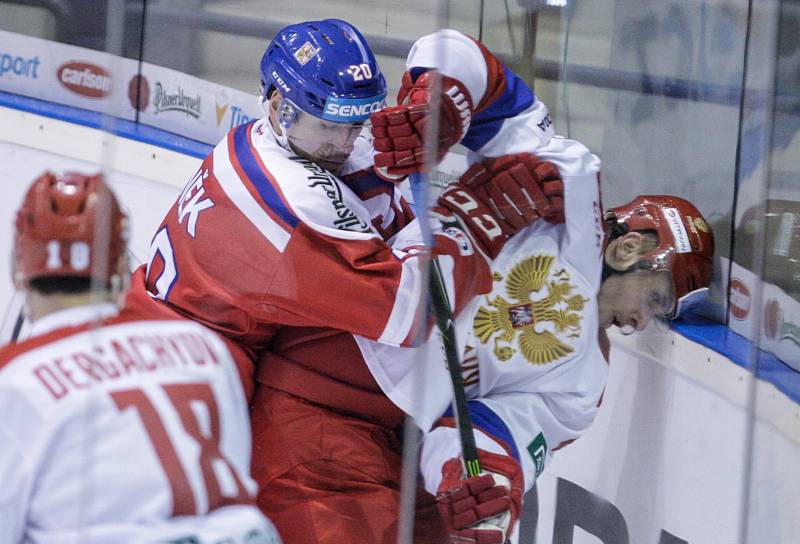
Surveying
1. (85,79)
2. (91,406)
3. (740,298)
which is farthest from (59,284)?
(740,298)

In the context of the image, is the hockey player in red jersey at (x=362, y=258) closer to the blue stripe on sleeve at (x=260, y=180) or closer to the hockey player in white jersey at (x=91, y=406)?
the blue stripe on sleeve at (x=260, y=180)

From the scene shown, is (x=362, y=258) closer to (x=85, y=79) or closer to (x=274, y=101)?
(x=274, y=101)

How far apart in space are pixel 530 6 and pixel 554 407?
0.51m

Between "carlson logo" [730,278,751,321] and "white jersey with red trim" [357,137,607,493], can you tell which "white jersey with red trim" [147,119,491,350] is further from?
"carlson logo" [730,278,751,321]

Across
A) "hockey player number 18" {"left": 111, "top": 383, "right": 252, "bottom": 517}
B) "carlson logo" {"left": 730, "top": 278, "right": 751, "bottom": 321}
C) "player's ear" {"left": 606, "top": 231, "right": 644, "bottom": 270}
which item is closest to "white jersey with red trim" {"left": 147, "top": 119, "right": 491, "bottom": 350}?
"hockey player number 18" {"left": 111, "top": 383, "right": 252, "bottom": 517}

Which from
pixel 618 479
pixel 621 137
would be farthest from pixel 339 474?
pixel 621 137

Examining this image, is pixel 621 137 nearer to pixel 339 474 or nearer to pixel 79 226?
pixel 339 474

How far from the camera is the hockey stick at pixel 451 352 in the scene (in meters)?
1.31

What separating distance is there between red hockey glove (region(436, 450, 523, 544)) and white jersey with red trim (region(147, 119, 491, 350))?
0.60 ft

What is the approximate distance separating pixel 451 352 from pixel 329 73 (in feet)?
1.14

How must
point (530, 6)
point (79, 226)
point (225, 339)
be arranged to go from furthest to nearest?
point (530, 6), point (225, 339), point (79, 226)

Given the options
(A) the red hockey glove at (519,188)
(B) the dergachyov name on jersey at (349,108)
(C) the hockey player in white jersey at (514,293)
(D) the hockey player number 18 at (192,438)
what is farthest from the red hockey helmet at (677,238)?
(D) the hockey player number 18 at (192,438)

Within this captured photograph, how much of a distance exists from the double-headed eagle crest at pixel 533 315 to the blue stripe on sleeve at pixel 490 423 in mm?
67

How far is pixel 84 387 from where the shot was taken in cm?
111
